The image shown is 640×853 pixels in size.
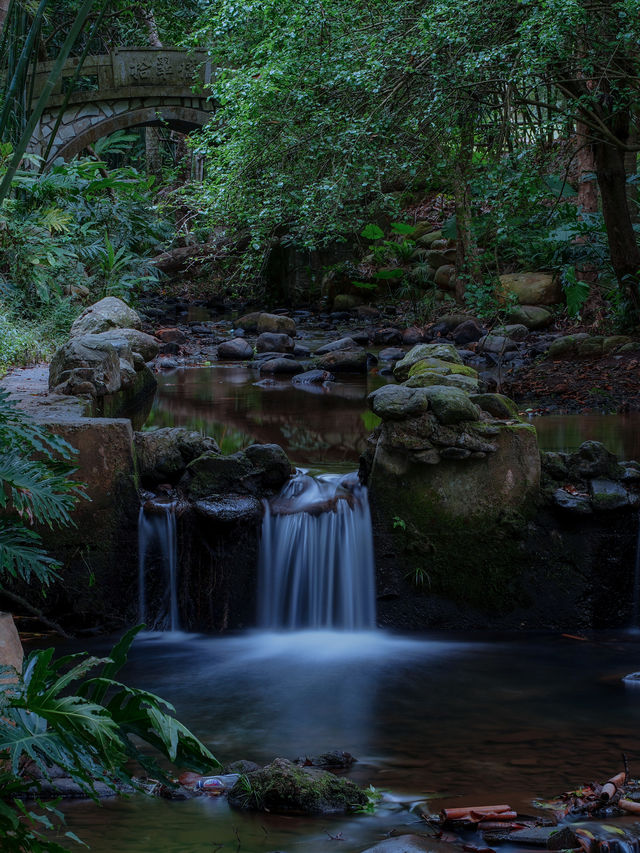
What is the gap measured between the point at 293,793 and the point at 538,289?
13272 mm

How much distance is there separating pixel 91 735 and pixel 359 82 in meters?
6.94


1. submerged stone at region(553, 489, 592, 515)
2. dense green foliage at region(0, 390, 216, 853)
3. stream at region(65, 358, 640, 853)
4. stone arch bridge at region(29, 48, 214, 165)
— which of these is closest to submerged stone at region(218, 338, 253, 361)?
stream at region(65, 358, 640, 853)

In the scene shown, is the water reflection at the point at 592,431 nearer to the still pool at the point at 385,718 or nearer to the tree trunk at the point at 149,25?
the still pool at the point at 385,718

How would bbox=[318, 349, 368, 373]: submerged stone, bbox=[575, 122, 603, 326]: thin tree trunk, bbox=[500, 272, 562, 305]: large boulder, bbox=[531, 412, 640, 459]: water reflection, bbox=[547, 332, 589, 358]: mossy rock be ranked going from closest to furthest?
1. bbox=[531, 412, 640, 459]: water reflection
2. bbox=[547, 332, 589, 358]: mossy rock
3. bbox=[318, 349, 368, 373]: submerged stone
4. bbox=[575, 122, 603, 326]: thin tree trunk
5. bbox=[500, 272, 562, 305]: large boulder

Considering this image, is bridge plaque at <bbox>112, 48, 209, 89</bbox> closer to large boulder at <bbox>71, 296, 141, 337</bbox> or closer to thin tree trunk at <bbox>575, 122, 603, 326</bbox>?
large boulder at <bbox>71, 296, 141, 337</bbox>

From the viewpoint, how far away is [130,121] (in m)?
21.8

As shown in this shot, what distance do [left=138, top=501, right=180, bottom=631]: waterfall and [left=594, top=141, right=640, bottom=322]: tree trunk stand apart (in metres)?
7.03

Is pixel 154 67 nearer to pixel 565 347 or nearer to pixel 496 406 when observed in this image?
pixel 565 347

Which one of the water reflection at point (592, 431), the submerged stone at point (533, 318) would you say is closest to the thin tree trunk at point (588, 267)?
the submerged stone at point (533, 318)

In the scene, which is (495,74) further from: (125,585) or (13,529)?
(13,529)

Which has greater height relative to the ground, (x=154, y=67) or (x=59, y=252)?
(x=154, y=67)

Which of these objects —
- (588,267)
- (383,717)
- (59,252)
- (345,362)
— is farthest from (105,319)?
(383,717)

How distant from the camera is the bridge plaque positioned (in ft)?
69.7

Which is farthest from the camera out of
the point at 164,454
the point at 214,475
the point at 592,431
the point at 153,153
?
the point at 153,153
